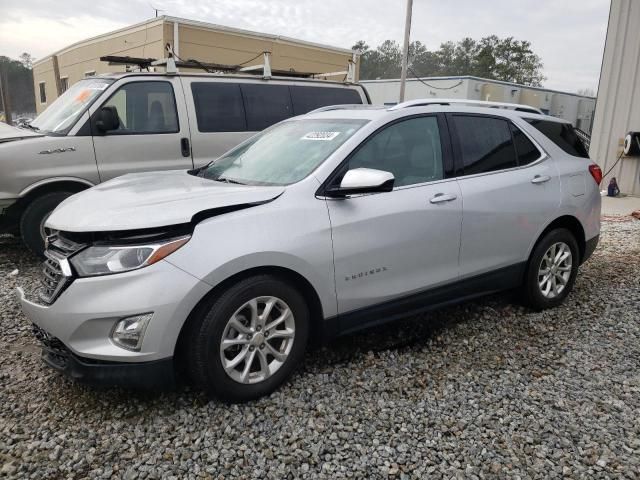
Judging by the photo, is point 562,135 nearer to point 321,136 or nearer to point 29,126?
point 321,136

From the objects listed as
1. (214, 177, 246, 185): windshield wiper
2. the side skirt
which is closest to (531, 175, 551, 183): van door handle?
the side skirt

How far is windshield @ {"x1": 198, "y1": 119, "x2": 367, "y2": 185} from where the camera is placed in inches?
129

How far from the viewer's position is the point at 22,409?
9.32 ft

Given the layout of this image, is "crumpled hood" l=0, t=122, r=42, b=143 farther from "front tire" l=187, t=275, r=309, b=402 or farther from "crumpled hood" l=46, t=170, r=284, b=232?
"front tire" l=187, t=275, r=309, b=402

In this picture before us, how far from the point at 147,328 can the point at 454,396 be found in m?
1.81

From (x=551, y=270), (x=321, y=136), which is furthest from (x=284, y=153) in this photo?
(x=551, y=270)

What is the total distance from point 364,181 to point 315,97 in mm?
4529

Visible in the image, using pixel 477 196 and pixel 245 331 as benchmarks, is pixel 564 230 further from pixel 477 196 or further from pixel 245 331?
pixel 245 331

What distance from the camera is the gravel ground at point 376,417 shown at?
2.43 meters

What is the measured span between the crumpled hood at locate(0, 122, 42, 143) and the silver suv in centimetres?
253

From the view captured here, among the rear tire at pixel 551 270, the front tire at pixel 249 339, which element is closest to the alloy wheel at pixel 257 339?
the front tire at pixel 249 339

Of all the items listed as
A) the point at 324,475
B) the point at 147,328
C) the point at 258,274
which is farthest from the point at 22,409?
the point at 324,475

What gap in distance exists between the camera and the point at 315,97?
7.15 metres

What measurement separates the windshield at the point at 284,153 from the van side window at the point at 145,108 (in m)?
2.30
